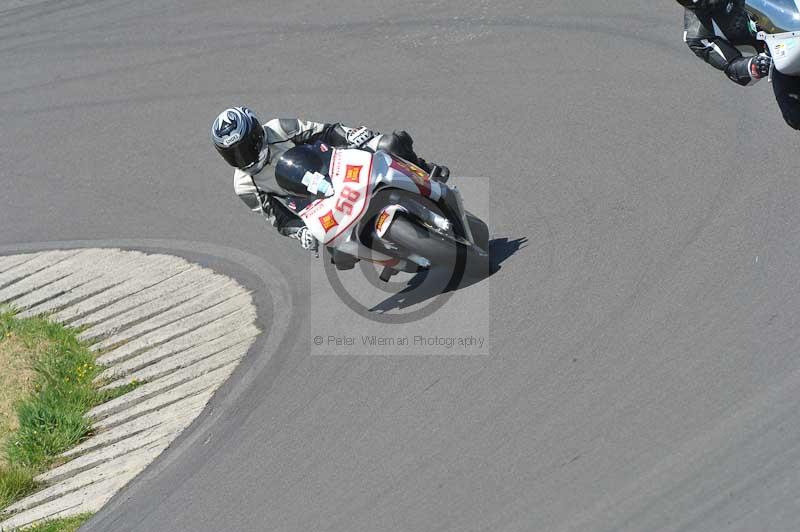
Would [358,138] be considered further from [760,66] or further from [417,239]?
[760,66]

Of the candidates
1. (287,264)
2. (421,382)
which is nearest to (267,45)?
(287,264)

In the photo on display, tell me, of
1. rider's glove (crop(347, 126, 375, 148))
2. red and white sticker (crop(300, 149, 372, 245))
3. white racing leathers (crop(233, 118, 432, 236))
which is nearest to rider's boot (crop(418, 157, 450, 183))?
white racing leathers (crop(233, 118, 432, 236))

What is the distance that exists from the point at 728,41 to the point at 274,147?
4.29 metres

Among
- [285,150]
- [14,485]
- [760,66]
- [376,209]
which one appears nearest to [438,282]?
[376,209]

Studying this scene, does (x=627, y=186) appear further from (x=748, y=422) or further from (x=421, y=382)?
(x=748, y=422)

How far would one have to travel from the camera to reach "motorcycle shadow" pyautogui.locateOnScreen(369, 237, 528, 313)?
29.8 ft

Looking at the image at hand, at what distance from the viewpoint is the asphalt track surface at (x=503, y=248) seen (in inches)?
263

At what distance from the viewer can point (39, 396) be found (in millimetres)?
9766

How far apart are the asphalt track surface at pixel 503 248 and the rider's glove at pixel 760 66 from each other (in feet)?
1.78

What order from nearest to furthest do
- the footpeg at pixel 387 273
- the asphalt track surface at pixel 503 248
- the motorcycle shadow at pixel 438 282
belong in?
the asphalt track surface at pixel 503 248 → the motorcycle shadow at pixel 438 282 → the footpeg at pixel 387 273

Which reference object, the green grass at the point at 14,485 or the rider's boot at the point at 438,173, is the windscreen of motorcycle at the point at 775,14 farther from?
the green grass at the point at 14,485

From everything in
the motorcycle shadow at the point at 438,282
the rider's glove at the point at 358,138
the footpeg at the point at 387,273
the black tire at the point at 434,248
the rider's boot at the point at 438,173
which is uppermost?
Answer: the rider's glove at the point at 358,138

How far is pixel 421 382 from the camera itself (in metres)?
8.09

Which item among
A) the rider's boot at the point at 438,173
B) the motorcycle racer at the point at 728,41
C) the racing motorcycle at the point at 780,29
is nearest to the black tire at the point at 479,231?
the rider's boot at the point at 438,173
